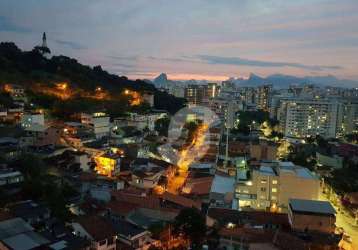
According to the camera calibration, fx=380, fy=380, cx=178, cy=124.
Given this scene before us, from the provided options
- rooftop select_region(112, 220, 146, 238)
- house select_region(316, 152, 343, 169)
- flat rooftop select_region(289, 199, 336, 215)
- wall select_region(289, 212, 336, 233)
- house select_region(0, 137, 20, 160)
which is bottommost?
house select_region(316, 152, 343, 169)

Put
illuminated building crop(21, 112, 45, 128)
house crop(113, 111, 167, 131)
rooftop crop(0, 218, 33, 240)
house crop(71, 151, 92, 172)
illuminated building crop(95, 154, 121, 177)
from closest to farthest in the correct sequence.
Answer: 1. rooftop crop(0, 218, 33, 240)
2. house crop(71, 151, 92, 172)
3. illuminated building crop(95, 154, 121, 177)
4. illuminated building crop(21, 112, 45, 128)
5. house crop(113, 111, 167, 131)

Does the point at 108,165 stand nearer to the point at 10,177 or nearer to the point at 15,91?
the point at 10,177

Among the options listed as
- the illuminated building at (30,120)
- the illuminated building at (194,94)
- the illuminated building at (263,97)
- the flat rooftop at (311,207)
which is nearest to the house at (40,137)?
the illuminated building at (30,120)

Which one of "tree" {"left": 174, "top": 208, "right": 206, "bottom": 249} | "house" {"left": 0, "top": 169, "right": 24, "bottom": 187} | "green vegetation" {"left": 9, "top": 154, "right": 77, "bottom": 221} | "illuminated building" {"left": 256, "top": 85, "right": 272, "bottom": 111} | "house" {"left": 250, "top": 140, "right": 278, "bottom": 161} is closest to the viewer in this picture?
"tree" {"left": 174, "top": 208, "right": 206, "bottom": 249}

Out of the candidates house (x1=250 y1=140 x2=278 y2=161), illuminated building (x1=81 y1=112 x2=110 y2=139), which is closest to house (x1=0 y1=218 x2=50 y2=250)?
illuminated building (x1=81 y1=112 x2=110 y2=139)

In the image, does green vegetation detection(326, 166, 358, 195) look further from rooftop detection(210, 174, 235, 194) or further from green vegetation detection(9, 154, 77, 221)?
green vegetation detection(9, 154, 77, 221)

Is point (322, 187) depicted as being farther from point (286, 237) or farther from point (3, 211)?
point (3, 211)

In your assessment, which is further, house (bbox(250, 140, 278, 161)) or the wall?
house (bbox(250, 140, 278, 161))

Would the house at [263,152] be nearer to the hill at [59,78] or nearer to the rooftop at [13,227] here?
the hill at [59,78]
